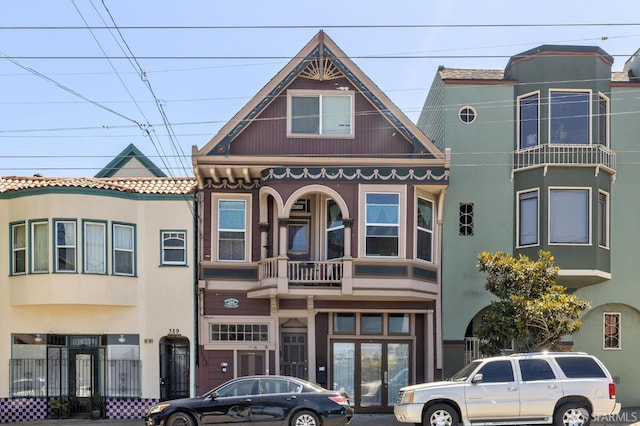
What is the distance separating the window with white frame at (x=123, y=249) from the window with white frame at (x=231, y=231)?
243cm

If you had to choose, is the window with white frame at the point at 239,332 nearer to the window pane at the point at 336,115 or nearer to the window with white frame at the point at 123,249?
the window with white frame at the point at 123,249

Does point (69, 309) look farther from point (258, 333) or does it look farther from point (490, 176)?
point (490, 176)

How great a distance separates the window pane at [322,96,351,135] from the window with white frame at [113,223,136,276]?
241 inches

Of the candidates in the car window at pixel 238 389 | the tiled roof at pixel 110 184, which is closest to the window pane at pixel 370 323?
the car window at pixel 238 389

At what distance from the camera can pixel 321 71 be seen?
22.0m

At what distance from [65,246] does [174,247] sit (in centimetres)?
292

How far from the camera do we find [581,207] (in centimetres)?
2238

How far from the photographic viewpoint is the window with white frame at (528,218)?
74.2 ft

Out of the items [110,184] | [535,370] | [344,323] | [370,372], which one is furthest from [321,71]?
[535,370]

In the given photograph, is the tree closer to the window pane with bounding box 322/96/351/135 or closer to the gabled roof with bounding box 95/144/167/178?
the window pane with bounding box 322/96/351/135

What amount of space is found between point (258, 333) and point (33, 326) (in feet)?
20.3

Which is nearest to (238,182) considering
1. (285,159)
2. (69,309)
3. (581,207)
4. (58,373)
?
(285,159)

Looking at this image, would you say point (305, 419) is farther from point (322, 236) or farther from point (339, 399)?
point (322, 236)

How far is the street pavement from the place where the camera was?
19952mm
